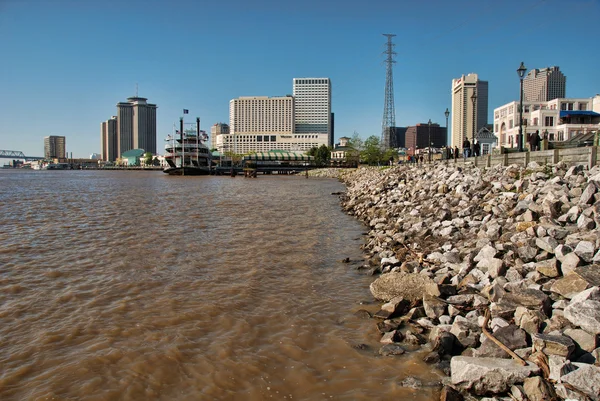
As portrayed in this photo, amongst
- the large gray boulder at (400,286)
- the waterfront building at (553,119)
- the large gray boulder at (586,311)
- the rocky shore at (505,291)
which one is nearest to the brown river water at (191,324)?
the large gray boulder at (400,286)

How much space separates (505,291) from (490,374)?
244 centimetres

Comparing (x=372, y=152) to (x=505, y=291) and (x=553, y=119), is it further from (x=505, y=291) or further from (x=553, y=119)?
(x=505, y=291)

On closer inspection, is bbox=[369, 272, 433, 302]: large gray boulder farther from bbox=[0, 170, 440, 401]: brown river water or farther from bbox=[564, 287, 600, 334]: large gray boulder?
bbox=[564, 287, 600, 334]: large gray boulder

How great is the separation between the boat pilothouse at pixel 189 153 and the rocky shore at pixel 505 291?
100 metres

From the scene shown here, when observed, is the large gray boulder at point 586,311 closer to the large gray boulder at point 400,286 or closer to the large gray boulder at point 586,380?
the large gray boulder at point 586,380

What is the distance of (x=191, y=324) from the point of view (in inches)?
297

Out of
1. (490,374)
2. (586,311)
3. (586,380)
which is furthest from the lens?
(586,311)

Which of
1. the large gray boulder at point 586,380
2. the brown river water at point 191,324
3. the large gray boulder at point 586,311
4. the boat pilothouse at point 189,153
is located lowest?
the brown river water at point 191,324

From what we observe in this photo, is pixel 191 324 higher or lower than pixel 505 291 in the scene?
lower

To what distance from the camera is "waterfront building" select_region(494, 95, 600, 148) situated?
7206cm

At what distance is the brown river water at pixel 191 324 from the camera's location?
563 centimetres

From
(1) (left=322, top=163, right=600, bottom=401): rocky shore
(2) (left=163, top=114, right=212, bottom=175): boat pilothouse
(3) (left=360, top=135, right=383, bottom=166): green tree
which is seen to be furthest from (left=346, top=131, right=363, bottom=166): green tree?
(1) (left=322, top=163, right=600, bottom=401): rocky shore

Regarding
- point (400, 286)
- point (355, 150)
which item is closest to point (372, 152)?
point (355, 150)

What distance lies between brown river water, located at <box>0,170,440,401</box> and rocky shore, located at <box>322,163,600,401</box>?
55cm
